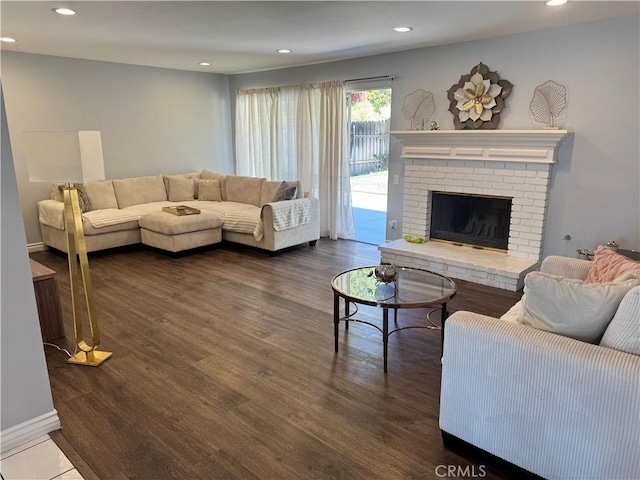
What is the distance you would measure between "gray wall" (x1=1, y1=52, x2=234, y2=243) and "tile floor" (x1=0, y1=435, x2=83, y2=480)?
429cm

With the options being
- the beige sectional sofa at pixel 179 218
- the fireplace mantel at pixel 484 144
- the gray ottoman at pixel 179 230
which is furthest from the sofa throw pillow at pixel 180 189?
the fireplace mantel at pixel 484 144

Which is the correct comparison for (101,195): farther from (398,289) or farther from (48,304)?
(398,289)

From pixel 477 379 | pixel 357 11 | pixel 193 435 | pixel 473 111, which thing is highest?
pixel 357 11

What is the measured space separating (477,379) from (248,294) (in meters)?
2.60

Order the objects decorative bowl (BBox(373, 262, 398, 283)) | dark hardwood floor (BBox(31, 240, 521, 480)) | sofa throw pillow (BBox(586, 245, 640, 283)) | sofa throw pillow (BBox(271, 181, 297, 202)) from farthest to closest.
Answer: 1. sofa throw pillow (BBox(271, 181, 297, 202))
2. decorative bowl (BBox(373, 262, 398, 283))
3. sofa throw pillow (BBox(586, 245, 640, 283))
4. dark hardwood floor (BBox(31, 240, 521, 480))

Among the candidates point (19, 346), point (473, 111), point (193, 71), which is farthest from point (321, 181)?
→ point (19, 346)

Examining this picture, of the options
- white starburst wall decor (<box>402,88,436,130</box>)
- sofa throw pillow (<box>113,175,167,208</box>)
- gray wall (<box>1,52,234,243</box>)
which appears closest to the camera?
white starburst wall decor (<box>402,88,436,130</box>)

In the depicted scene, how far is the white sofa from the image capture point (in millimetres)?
1585

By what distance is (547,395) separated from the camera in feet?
5.61

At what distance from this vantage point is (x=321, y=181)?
20.4 ft

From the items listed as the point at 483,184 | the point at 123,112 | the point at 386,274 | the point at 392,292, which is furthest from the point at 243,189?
the point at 392,292

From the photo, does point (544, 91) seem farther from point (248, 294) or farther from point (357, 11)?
point (248, 294)

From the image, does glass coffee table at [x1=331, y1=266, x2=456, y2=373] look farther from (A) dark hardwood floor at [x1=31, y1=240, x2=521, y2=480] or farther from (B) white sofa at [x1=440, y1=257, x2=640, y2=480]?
(B) white sofa at [x1=440, y1=257, x2=640, y2=480]

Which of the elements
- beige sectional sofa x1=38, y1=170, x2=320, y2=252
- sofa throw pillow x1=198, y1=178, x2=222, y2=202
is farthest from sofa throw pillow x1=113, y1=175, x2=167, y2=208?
sofa throw pillow x1=198, y1=178, x2=222, y2=202
